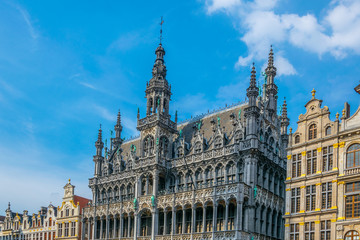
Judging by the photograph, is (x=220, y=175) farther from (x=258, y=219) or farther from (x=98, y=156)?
(x=98, y=156)

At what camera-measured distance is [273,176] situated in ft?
196

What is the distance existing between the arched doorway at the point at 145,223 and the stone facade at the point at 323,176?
22105 millimetres

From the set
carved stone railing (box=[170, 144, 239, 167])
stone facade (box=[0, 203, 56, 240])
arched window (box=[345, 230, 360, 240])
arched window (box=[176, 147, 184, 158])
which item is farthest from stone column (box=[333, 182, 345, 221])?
stone facade (box=[0, 203, 56, 240])

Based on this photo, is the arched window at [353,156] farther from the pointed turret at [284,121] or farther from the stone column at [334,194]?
the pointed turret at [284,121]

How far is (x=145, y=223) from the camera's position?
64750 millimetres

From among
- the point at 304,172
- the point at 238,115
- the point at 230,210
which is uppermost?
the point at 238,115

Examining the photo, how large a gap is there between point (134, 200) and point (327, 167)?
27.6 metres

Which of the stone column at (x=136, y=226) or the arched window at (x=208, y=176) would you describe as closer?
the arched window at (x=208, y=176)

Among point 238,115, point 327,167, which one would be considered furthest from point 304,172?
point 238,115

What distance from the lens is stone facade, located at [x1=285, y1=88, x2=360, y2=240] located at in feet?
140

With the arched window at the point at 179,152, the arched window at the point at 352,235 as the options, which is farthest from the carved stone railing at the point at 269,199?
the arched window at the point at 352,235

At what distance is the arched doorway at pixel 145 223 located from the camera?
2507 inches

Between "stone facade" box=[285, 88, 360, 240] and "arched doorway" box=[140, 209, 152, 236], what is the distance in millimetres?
22105

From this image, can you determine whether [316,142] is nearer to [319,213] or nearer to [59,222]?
[319,213]
